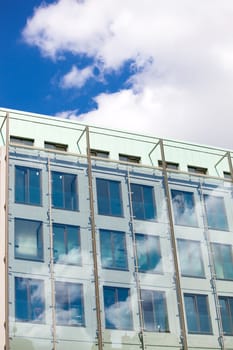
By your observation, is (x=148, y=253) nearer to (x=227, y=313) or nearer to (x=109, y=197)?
(x=109, y=197)

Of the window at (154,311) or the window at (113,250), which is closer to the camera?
the window at (154,311)

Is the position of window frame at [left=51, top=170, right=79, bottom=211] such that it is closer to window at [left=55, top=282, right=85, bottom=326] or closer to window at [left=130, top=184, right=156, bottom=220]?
window at [left=130, top=184, right=156, bottom=220]

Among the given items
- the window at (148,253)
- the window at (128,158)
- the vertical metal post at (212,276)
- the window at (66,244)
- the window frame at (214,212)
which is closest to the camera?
the window at (66,244)

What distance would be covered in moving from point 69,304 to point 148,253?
502cm

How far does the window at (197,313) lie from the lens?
30.5 m

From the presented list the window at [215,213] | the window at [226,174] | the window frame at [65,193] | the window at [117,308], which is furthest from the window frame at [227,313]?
the window frame at [65,193]

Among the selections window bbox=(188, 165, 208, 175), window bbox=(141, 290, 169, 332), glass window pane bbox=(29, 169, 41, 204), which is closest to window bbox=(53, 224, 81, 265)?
glass window pane bbox=(29, 169, 41, 204)

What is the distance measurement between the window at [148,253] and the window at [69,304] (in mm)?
3513

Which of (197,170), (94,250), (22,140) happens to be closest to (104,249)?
(94,250)

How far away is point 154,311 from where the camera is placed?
98.8ft

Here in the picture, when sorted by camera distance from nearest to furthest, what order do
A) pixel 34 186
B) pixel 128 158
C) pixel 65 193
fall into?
pixel 34 186, pixel 65 193, pixel 128 158

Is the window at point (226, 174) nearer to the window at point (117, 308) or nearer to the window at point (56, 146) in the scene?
the window at point (56, 146)

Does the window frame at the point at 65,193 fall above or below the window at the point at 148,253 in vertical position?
above

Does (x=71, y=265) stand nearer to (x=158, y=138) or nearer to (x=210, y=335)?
(x=210, y=335)
